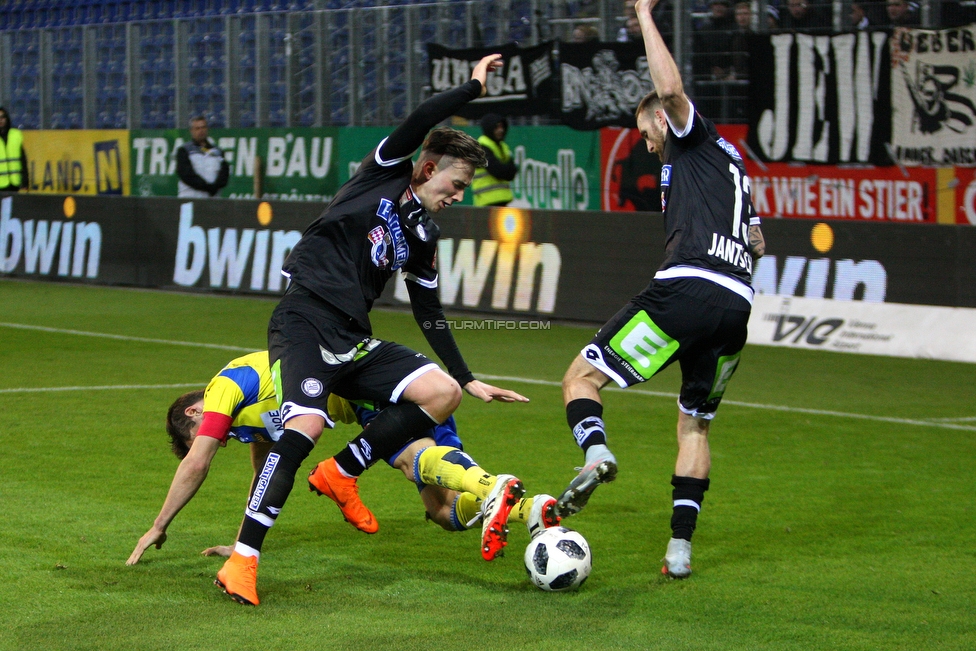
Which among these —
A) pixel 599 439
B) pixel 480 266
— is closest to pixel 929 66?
pixel 480 266

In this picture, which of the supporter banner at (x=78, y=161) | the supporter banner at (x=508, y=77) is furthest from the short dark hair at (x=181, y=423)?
the supporter banner at (x=78, y=161)

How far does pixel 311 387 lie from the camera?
4906 millimetres

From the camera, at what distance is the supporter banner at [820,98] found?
13.2m

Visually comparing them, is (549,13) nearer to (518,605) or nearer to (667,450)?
(667,450)

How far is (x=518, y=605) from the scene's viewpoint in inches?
190

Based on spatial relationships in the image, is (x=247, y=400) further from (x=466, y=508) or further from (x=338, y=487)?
(x=466, y=508)

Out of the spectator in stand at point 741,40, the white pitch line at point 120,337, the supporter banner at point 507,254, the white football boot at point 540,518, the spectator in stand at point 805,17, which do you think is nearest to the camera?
the white football boot at point 540,518

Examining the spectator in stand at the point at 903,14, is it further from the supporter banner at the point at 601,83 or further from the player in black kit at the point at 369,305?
the player in black kit at the point at 369,305

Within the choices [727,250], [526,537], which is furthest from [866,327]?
[727,250]

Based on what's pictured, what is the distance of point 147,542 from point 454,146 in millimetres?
1957

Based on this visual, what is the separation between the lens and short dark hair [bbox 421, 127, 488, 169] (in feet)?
16.9

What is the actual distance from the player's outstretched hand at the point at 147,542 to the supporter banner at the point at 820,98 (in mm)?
9876

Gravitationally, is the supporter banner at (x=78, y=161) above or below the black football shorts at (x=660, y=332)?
below

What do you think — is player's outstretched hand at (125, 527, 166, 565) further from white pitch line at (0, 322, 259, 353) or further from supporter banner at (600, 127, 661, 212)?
supporter banner at (600, 127, 661, 212)
